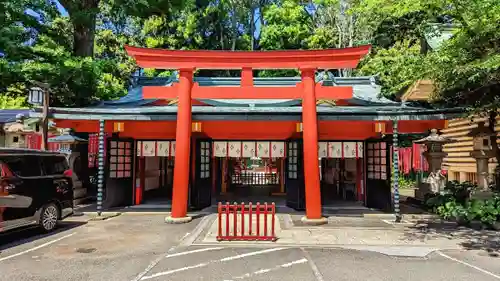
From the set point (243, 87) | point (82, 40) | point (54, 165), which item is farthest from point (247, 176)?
point (54, 165)

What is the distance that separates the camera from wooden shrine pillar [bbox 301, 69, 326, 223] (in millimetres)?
11438

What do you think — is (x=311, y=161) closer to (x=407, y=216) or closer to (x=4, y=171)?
(x=407, y=216)

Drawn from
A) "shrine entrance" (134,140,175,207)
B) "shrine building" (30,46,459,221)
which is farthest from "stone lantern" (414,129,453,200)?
"shrine entrance" (134,140,175,207)

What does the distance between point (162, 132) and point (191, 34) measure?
648 inches

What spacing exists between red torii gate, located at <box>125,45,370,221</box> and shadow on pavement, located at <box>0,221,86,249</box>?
3.40 meters

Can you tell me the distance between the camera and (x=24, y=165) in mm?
9102

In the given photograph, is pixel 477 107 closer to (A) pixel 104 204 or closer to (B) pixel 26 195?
(B) pixel 26 195

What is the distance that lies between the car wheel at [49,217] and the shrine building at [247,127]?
93.9 inches

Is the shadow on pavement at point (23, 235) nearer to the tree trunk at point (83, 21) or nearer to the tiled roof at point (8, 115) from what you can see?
the tiled roof at point (8, 115)

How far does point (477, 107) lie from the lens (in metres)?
10.9

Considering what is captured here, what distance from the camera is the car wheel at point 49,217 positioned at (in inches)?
383

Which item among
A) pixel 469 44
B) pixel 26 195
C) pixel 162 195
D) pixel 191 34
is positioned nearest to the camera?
pixel 26 195

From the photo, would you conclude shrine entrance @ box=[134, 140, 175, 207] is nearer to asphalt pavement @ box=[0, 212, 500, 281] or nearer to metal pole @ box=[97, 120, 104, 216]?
metal pole @ box=[97, 120, 104, 216]

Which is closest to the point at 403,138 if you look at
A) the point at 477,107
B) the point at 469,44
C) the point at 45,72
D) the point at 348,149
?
the point at 348,149
